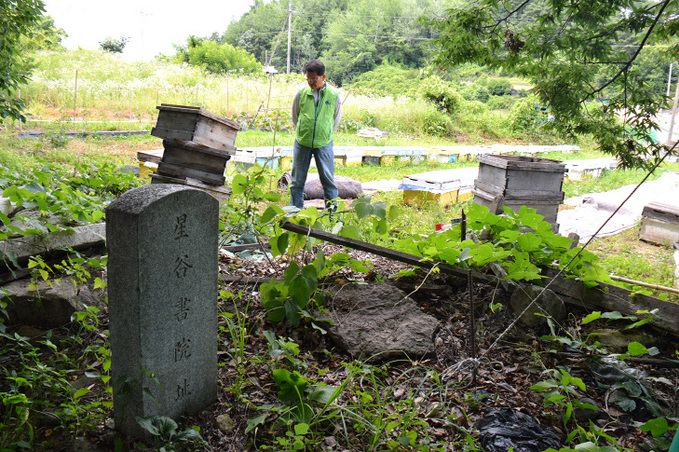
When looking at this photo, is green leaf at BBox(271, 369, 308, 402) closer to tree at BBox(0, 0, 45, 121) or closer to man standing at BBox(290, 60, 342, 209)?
man standing at BBox(290, 60, 342, 209)

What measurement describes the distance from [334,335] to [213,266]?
39.6 inches

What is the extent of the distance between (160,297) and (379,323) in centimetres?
154

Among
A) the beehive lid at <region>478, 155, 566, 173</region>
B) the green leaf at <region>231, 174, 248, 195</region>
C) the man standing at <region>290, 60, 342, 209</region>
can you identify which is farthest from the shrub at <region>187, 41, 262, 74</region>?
the green leaf at <region>231, 174, 248, 195</region>

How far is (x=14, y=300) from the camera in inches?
111

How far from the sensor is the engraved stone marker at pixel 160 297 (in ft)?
6.15

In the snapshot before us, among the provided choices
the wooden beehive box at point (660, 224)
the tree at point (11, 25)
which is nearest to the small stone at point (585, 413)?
the wooden beehive box at point (660, 224)

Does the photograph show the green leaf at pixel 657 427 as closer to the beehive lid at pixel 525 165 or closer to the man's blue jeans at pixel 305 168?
the beehive lid at pixel 525 165

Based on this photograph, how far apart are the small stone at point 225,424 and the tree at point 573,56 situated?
4250mm

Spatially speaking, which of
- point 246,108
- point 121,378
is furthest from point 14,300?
point 246,108

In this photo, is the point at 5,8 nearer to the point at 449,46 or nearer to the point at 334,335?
the point at 449,46

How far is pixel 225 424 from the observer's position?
2213 mm

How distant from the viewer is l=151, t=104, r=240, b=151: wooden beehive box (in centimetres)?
493

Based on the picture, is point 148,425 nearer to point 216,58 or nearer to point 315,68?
point 315,68

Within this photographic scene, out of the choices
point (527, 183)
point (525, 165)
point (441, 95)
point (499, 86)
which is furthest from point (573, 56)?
point (499, 86)
